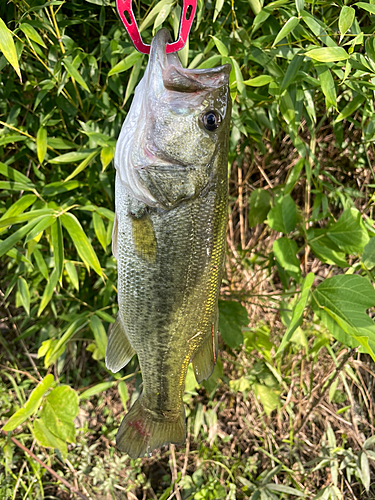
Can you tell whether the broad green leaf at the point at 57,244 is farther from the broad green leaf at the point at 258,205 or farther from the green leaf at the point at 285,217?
the broad green leaf at the point at 258,205

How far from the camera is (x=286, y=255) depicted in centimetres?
178

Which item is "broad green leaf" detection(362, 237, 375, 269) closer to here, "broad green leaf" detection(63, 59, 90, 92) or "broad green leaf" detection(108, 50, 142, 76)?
"broad green leaf" detection(108, 50, 142, 76)

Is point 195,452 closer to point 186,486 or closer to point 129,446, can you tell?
point 186,486

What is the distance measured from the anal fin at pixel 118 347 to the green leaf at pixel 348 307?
805mm

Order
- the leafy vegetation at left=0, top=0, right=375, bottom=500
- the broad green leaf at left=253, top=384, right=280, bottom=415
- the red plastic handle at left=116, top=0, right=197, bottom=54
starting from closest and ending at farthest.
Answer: the red plastic handle at left=116, top=0, right=197, bottom=54 < the leafy vegetation at left=0, top=0, right=375, bottom=500 < the broad green leaf at left=253, top=384, right=280, bottom=415

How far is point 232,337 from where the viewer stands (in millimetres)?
2029

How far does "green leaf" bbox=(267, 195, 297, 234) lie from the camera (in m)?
1.84

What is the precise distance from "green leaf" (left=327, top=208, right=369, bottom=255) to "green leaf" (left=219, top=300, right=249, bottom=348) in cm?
63

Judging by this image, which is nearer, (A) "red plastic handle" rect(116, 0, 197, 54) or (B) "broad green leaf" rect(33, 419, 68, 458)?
(A) "red plastic handle" rect(116, 0, 197, 54)

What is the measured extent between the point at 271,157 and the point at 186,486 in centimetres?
245

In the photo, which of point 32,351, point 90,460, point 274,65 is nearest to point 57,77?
point 274,65

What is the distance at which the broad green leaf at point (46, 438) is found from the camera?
1785 millimetres

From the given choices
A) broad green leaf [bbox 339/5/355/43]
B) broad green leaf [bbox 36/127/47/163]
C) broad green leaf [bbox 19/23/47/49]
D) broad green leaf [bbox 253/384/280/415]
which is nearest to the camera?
broad green leaf [bbox 339/5/355/43]

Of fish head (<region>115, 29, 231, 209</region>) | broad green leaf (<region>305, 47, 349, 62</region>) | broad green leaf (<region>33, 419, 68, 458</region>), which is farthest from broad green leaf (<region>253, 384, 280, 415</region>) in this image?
broad green leaf (<region>305, 47, 349, 62</region>)
